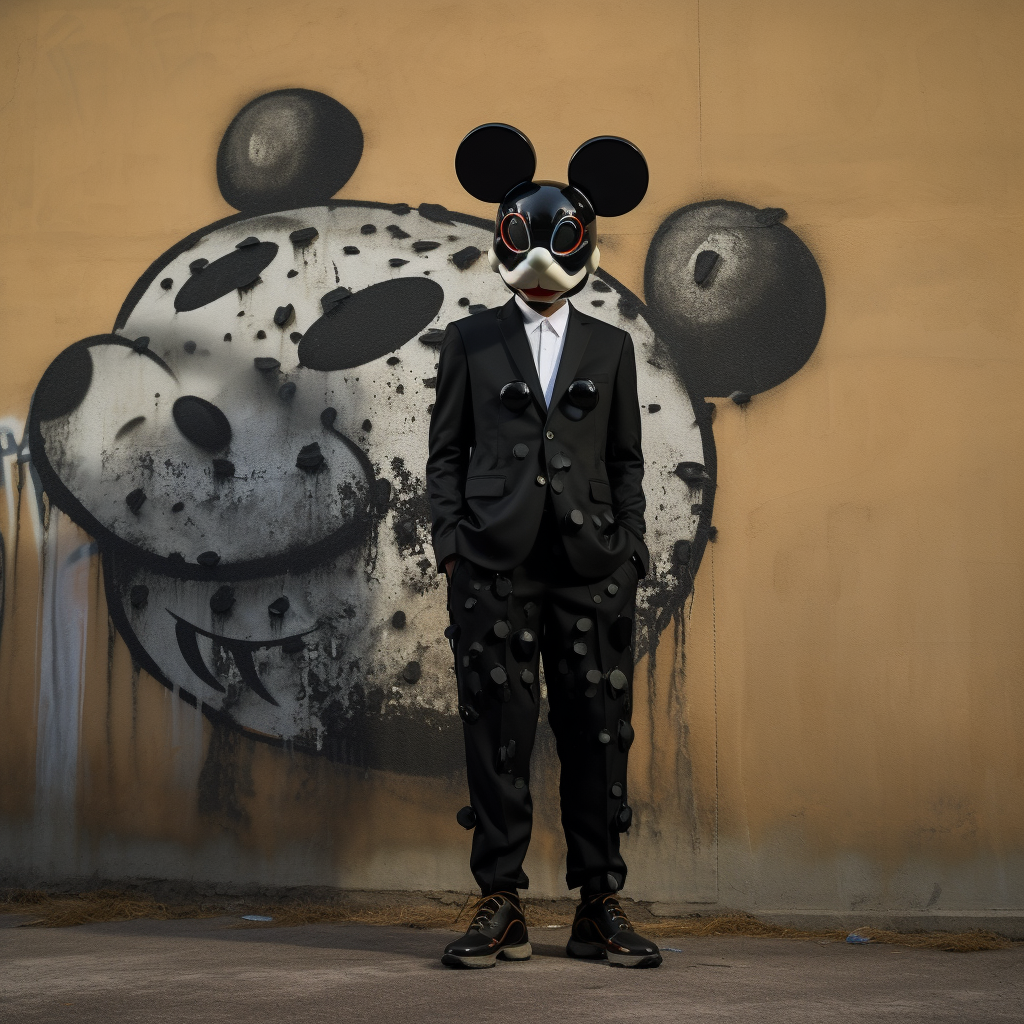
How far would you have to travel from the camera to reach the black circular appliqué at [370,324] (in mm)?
3512

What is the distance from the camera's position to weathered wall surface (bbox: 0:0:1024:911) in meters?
3.25

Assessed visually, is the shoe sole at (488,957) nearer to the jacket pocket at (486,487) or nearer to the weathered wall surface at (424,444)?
the weathered wall surface at (424,444)

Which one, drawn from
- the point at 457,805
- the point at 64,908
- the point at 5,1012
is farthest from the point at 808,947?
the point at 64,908

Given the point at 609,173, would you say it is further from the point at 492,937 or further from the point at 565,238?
the point at 492,937

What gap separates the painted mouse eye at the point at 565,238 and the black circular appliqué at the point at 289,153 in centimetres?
132

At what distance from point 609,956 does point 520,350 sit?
1542 mm

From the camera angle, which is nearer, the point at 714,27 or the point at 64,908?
the point at 64,908

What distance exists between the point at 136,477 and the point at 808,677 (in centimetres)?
246

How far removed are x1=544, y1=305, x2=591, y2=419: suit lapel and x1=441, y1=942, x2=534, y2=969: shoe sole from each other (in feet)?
4.44

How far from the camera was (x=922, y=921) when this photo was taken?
3115mm

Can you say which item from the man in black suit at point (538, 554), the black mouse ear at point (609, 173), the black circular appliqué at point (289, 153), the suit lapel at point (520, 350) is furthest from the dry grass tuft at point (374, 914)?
the black circular appliqué at point (289, 153)

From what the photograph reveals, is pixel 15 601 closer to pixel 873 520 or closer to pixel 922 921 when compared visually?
pixel 873 520

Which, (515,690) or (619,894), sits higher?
(515,690)

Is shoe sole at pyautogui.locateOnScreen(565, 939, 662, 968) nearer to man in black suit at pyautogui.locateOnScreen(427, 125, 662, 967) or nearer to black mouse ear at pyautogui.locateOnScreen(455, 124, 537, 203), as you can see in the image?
man in black suit at pyautogui.locateOnScreen(427, 125, 662, 967)
